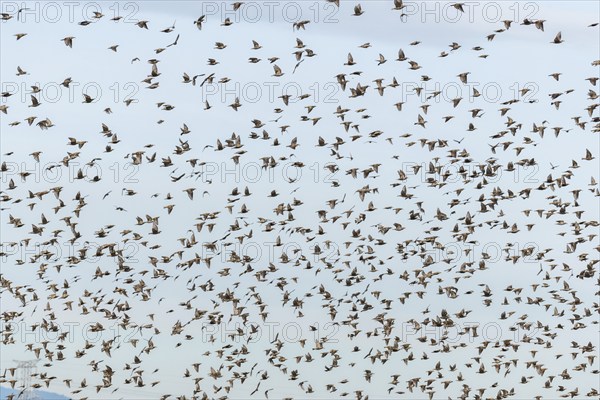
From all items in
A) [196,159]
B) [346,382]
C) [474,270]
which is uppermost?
[196,159]

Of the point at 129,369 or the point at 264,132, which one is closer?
the point at 264,132

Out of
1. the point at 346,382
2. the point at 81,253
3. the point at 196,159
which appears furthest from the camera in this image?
the point at 346,382

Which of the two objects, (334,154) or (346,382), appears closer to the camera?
(334,154)

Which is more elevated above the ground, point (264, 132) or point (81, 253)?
point (264, 132)

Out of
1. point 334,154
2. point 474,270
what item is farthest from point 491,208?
point 334,154

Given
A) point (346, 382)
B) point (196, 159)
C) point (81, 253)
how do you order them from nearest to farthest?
point (196, 159)
point (81, 253)
point (346, 382)

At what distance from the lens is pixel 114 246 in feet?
Answer: 227

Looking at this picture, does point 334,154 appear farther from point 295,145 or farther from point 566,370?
point 566,370

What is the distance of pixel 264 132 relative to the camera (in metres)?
65.4

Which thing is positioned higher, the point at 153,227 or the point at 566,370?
the point at 153,227

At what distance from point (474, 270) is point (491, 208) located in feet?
12.0

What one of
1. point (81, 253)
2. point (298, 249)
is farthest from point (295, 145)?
point (81, 253)

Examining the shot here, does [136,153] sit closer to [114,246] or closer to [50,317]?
[114,246]

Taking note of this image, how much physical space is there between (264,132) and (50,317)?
54.9 ft
